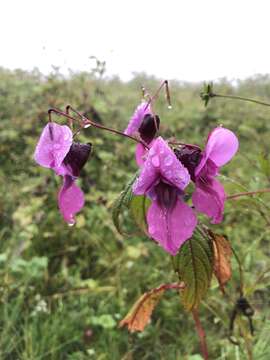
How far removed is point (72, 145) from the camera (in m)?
0.73

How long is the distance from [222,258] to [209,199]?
279 millimetres

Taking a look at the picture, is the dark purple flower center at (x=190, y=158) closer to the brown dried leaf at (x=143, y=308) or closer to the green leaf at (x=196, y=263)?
the green leaf at (x=196, y=263)

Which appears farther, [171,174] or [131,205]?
[131,205]

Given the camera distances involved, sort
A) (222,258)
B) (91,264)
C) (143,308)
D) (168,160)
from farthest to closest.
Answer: (91,264)
(143,308)
(222,258)
(168,160)

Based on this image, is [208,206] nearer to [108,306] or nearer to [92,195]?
[108,306]

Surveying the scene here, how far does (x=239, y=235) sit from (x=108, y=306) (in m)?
0.84

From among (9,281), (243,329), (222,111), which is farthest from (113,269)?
(222,111)

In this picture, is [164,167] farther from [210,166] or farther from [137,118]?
[137,118]

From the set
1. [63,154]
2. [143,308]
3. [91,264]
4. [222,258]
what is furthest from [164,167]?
[91,264]

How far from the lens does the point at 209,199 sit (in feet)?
A: 2.23

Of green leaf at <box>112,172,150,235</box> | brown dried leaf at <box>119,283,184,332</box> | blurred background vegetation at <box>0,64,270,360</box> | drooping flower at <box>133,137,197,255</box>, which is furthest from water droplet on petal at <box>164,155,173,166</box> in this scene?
brown dried leaf at <box>119,283,184,332</box>

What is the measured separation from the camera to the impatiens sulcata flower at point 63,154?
71 cm

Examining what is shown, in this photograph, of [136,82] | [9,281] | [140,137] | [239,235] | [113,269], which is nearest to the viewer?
[140,137]

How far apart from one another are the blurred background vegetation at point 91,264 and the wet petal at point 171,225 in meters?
0.21
